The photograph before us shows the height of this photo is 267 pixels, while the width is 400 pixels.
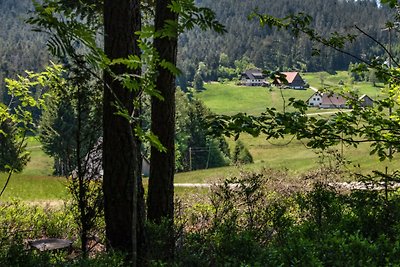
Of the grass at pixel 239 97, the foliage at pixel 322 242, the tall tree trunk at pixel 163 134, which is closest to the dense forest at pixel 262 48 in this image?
the grass at pixel 239 97

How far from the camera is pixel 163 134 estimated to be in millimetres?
5723

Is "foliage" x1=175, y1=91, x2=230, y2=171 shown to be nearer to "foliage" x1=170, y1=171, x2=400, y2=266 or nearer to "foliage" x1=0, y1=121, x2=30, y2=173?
"foliage" x1=0, y1=121, x2=30, y2=173

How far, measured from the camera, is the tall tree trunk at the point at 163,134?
562 centimetres

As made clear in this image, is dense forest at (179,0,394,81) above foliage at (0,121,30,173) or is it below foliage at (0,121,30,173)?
above

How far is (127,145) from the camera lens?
4133mm

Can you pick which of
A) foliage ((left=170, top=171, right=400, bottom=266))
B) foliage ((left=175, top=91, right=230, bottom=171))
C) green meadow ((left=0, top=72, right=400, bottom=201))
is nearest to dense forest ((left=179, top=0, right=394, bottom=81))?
green meadow ((left=0, top=72, right=400, bottom=201))

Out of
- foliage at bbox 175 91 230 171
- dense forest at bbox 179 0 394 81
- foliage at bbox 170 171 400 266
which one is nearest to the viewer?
foliage at bbox 170 171 400 266

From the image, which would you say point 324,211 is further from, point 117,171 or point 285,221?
point 117,171

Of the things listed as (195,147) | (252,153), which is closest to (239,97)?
(252,153)

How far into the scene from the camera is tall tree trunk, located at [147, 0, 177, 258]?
5621 mm

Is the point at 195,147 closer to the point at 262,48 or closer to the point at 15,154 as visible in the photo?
the point at 15,154

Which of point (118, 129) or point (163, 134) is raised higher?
point (118, 129)

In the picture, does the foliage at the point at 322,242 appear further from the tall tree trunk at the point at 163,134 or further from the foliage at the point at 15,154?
the foliage at the point at 15,154

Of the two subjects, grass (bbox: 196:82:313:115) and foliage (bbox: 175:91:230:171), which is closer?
foliage (bbox: 175:91:230:171)
